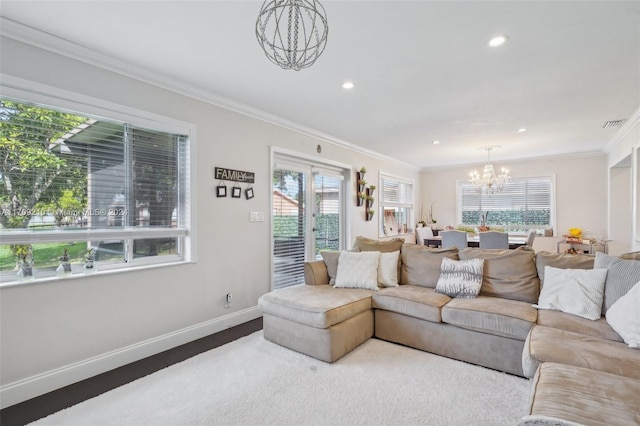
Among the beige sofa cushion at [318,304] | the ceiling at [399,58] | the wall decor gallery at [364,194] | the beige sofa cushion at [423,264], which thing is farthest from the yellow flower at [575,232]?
the beige sofa cushion at [318,304]

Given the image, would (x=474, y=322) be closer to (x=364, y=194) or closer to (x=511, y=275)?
(x=511, y=275)

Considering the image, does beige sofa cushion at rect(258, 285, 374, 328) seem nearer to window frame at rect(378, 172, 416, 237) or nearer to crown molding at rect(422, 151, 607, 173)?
window frame at rect(378, 172, 416, 237)

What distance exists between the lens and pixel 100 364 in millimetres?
2506

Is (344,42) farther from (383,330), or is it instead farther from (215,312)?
(215,312)

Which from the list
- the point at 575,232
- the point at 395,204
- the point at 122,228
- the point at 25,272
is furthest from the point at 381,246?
the point at 575,232

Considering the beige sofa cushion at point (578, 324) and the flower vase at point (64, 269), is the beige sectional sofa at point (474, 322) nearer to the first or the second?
the beige sofa cushion at point (578, 324)

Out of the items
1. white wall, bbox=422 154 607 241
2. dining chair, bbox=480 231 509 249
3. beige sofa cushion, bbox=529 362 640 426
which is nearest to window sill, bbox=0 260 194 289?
beige sofa cushion, bbox=529 362 640 426

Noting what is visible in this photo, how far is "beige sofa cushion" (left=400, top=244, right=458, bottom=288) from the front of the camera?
3350 mm

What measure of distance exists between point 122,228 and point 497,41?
10.9ft

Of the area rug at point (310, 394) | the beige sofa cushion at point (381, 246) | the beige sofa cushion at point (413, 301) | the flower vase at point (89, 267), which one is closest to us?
the area rug at point (310, 394)

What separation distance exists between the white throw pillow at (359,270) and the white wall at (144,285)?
1073 mm

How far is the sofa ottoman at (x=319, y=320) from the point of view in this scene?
2633 mm

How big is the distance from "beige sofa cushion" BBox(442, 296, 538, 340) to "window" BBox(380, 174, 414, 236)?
3.98m

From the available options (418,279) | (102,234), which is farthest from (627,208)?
(102,234)
